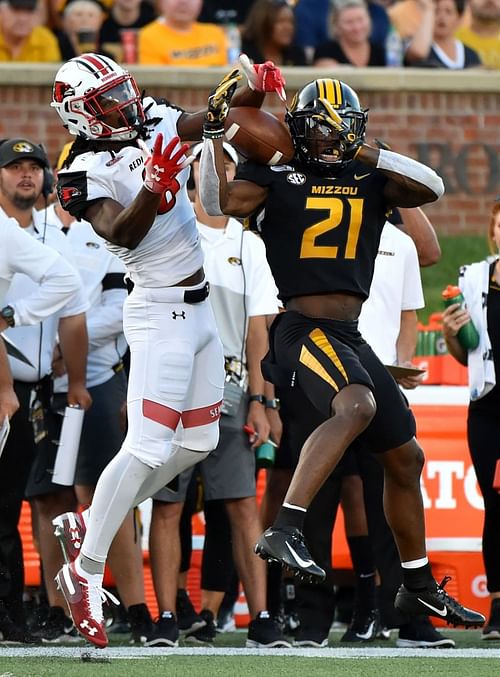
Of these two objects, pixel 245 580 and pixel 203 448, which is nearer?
pixel 203 448

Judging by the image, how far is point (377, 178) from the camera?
609 cm

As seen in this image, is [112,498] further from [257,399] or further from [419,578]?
[257,399]

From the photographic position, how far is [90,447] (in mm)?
7309

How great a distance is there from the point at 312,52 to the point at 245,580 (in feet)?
23.0

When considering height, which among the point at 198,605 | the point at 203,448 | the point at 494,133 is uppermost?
the point at 494,133

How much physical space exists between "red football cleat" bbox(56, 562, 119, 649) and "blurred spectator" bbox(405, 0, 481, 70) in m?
8.35

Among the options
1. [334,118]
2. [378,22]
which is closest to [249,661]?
[334,118]

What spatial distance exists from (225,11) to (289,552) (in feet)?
28.1

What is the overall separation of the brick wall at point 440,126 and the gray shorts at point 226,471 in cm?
607

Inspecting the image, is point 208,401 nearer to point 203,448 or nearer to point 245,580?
point 203,448

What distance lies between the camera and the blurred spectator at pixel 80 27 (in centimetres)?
1262

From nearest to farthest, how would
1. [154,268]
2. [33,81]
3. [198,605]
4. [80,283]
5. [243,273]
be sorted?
[154,268] < [80,283] < [243,273] < [198,605] < [33,81]

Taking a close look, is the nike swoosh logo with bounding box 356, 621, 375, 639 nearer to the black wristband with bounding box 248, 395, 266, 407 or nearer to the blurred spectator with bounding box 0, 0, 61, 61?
the black wristband with bounding box 248, 395, 266, 407

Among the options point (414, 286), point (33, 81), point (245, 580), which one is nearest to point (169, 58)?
point (33, 81)
